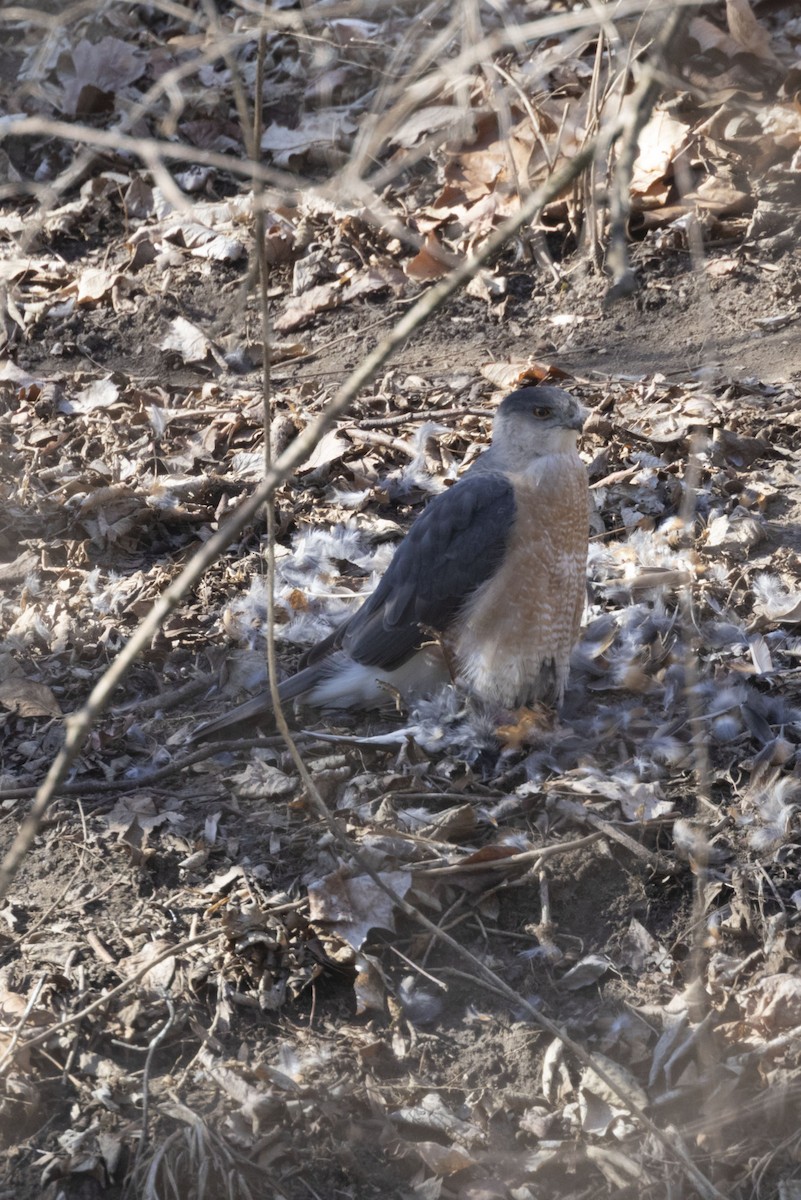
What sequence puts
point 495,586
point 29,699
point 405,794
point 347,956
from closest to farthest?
1. point 347,956
2. point 405,794
3. point 495,586
4. point 29,699

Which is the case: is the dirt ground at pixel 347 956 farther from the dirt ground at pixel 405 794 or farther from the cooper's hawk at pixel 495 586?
the cooper's hawk at pixel 495 586

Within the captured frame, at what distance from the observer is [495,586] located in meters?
4.26

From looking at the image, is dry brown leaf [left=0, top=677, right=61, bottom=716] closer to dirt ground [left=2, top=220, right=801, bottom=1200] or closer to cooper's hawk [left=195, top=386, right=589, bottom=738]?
dirt ground [left=2, top=220, right=801, bottom=1200]

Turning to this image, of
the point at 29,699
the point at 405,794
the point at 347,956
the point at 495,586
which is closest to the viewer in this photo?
the point at 347,956

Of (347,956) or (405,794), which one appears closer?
(347,956)

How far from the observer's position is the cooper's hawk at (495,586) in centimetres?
424

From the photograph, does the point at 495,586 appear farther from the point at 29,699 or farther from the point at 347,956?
the point at 29,699

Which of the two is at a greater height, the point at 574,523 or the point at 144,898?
the point at 574,523

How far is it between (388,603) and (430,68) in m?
3.94

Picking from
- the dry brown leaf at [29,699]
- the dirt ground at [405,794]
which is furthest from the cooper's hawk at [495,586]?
the dry brown leaf at [29,699]

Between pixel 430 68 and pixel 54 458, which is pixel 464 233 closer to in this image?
pixel 430 68

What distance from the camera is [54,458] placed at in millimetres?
6113

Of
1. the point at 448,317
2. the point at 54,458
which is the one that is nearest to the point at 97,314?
the point at 54,458

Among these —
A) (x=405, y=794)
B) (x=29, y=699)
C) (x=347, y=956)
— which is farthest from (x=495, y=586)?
(x=29, y=699)
